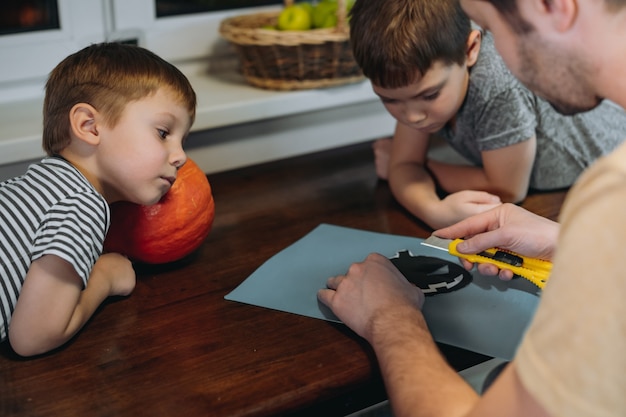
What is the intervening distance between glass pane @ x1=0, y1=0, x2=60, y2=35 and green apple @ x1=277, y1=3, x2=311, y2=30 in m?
0.44

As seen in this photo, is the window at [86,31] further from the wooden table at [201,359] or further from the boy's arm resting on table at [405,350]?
the boy's arm resting on table at [405,350]

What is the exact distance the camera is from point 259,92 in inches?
66.5

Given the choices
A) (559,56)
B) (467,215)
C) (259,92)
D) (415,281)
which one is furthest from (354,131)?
(559,56)

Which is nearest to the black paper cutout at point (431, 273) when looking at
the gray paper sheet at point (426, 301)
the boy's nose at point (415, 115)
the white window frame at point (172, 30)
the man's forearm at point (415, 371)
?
the gray paper sheet at point (426, 301)

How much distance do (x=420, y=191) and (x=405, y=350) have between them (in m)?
0.53

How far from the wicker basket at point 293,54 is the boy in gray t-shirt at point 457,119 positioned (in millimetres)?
182

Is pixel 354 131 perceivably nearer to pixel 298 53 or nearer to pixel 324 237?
pixel 298 53

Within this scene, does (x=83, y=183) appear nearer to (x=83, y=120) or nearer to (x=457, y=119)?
(x=83, y=120)

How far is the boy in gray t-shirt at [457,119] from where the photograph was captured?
4.25 feet

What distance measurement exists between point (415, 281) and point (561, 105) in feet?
1.19

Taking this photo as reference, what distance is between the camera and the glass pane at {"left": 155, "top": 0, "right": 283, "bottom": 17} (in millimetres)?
1767

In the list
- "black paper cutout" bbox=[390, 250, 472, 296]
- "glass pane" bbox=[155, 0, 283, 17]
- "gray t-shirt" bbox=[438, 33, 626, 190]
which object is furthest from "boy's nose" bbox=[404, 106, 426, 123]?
"glass pane" bbox=[155, 0, 283, 17]

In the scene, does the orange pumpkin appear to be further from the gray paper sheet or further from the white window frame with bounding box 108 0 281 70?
the white window frame with bounding box 108 0 281 70

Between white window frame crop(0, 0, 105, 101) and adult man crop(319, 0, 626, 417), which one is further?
white window frame crop(0, 0, 105, 101)
